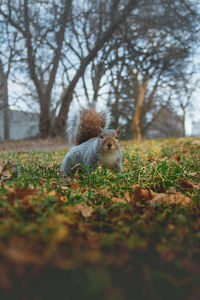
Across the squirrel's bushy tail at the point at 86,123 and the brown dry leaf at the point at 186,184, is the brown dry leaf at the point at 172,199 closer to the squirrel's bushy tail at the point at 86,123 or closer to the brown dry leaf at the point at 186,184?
the brown dry leaf at the point at 186,184

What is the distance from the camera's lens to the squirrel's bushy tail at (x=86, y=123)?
2348 mm

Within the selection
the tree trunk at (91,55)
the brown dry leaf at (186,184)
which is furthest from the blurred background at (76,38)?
the brown dry leaf at (186,184)

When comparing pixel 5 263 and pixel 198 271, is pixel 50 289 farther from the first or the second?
pixel 198 271

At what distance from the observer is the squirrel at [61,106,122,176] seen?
1711mm

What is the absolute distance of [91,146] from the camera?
1.88 metres

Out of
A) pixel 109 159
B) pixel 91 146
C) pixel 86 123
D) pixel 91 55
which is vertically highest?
pixel 91 55

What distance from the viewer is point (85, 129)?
2.36 m

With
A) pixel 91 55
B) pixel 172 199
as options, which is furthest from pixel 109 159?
pixel 91 55

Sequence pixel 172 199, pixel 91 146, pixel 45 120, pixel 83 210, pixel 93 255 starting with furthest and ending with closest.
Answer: pixel 45 120 < pixel 91 146 < pixel 172 199 < pixel 83 210 < pixel 93 255

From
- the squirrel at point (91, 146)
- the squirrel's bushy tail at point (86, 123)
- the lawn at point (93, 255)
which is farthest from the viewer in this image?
the squirrel's bushy tail at point (86, 123)

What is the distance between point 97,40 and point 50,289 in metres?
4.26

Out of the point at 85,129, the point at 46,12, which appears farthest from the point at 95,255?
the point at 46,12

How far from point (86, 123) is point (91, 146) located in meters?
0.55

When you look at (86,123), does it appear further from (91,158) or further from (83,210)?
(83,210)
